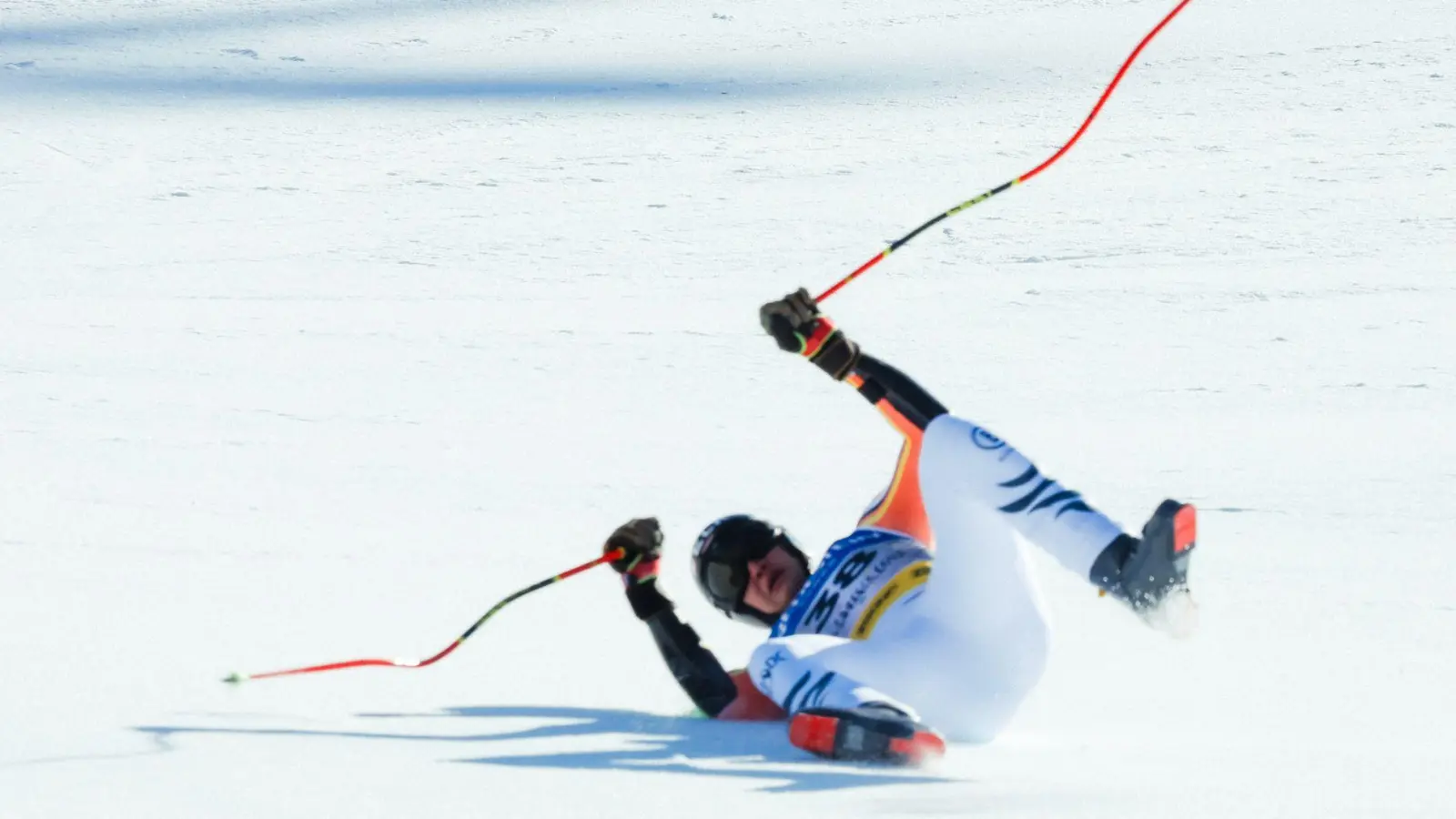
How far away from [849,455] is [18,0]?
8699mm

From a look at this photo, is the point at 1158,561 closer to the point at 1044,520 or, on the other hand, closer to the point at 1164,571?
the point at 1164,571

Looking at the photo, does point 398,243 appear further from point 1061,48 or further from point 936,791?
point 936,791

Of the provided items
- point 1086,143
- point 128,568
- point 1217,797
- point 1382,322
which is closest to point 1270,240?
point 1382,322

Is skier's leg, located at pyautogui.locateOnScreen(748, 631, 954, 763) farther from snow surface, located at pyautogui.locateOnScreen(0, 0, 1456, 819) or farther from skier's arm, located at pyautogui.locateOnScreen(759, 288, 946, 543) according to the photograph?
skier's arm, located at pyautogui.locateOnScreen(759, 288, 946, 543)

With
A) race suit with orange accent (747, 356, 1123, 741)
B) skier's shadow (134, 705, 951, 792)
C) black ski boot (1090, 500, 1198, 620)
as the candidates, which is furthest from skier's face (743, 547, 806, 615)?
black ski boot (1090, 500, 1198, 620)

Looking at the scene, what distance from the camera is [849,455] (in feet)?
19.6

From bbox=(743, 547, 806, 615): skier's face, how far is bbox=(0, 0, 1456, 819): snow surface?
0.89ft

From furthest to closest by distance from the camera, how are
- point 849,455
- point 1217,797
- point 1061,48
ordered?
point 1061,48 → point 849,455 → point 1217,797

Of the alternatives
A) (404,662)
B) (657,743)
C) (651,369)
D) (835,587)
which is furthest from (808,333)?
(651,369)

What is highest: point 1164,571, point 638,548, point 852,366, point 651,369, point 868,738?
point 651,369

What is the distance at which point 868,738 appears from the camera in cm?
285

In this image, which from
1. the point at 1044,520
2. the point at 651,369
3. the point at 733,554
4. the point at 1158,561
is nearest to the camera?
the point at 1158,561

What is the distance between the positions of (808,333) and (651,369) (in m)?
3.48

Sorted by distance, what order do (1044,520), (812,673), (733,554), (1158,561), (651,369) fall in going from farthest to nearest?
(651,369) < (733,554) < (812,673) < (1044,520) < (1158,561)
